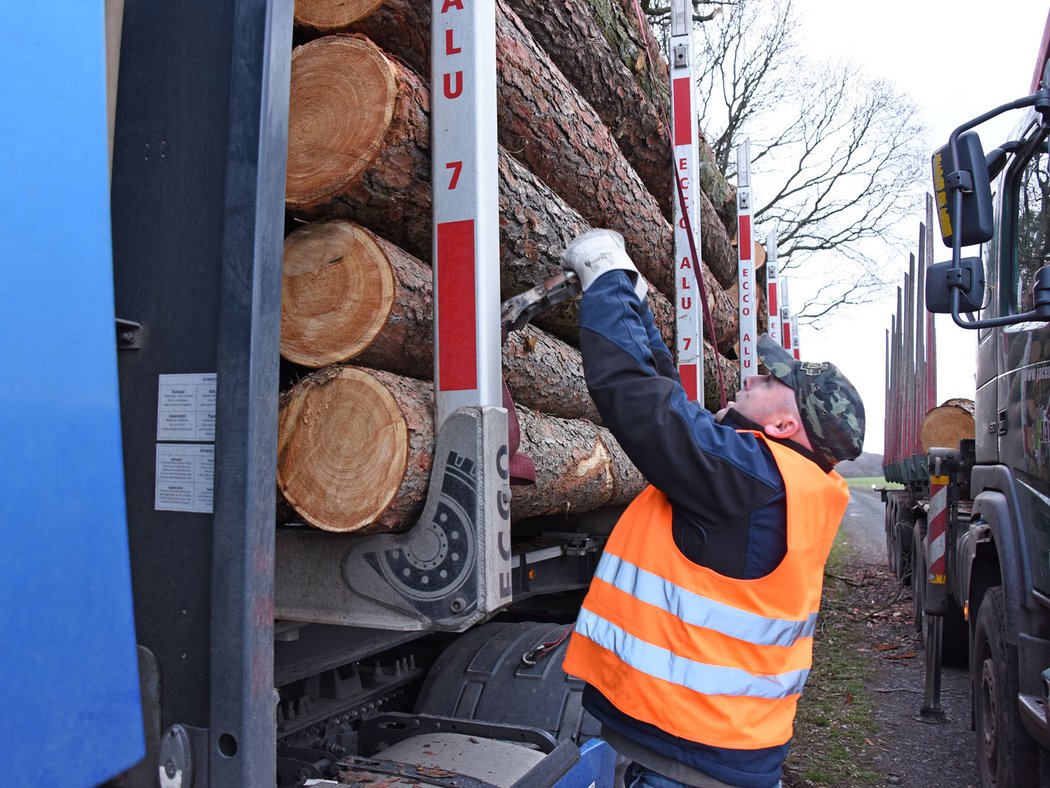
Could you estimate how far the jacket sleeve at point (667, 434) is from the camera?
2.04 metres

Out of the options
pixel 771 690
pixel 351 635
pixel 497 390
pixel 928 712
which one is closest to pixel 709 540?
pixel 771 690

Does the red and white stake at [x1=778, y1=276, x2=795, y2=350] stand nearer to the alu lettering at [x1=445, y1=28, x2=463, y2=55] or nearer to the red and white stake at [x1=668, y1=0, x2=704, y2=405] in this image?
the red and white stake at [x1=668, y1=0, x2=704, y2=405]

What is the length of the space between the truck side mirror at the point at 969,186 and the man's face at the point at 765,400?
2.74ft

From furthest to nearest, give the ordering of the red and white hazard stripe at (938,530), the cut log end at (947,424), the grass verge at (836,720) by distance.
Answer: the cut log end at (947,424) < the red and white hazard stripe at (938,530) < the grass verge at (836,720)

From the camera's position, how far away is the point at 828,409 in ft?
7.18

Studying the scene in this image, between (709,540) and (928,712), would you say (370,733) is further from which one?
(928,712)

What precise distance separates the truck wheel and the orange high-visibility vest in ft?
6.58

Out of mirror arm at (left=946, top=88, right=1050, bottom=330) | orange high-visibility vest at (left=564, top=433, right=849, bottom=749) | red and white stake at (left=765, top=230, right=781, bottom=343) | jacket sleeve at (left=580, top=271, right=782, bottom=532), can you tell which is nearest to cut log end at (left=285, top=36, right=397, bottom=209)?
jacket sleeve at (left=580, top=271, right=782, bottom=532)

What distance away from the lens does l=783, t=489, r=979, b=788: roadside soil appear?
4.99 meters

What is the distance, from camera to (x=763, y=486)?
2.05 m

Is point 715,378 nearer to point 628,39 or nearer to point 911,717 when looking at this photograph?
point 911,717

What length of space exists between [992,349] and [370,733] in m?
3.12

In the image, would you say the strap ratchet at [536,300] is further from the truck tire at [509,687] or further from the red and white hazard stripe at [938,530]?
the red and white hazard stripe at [938,530]

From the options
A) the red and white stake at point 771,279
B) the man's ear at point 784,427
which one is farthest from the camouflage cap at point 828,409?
the red and white stake at point 771,279
